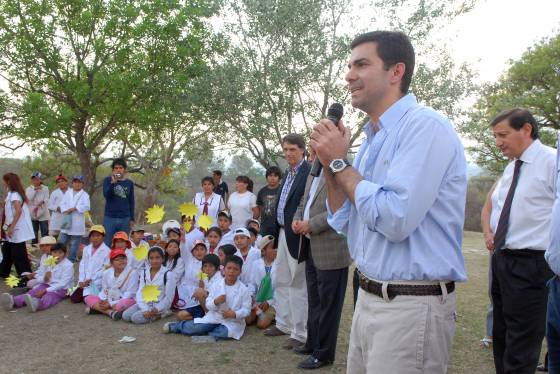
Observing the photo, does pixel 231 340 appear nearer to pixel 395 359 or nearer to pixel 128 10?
pixel 395 359

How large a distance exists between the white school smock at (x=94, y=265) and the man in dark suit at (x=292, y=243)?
259 centimetres

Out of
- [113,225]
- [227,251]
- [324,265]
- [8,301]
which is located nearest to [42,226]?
[113,225]

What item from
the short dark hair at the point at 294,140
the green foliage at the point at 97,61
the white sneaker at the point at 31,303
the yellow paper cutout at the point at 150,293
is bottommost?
the white sneaker at the point at 31,303

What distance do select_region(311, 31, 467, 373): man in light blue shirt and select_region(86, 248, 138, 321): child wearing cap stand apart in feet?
14.9

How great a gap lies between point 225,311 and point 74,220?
444cm

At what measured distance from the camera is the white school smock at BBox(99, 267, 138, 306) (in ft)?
19.1

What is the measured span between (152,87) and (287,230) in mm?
7573

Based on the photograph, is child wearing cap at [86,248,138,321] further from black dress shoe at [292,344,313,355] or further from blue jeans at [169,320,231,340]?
black dress shoe at [292,344,313,355]

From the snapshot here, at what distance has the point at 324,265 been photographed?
12.8ft

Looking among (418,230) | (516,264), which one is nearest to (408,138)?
(418,230)

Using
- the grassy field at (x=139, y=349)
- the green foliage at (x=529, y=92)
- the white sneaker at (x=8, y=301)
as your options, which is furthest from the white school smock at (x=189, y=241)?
the green foliage at (x=529, y=92)

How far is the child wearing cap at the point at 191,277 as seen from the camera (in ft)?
18.9

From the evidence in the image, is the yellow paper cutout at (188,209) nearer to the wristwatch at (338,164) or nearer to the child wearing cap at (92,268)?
the child wearing cap at (92,268)

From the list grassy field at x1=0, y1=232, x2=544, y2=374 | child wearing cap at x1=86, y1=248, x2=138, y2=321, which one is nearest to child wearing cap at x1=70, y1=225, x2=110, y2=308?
child wearing cap at x1=86, y1=248, x2=138, y2=321
